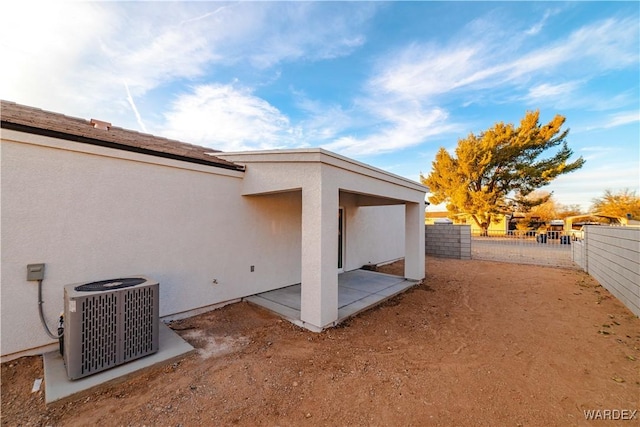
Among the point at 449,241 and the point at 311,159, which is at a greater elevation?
the point at 311,159

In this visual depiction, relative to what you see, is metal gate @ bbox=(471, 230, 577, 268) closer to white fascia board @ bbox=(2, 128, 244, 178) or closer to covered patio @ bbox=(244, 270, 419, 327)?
covered patio @ bbox=(244, 270, 419, 327)

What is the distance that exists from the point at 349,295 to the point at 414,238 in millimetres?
2846

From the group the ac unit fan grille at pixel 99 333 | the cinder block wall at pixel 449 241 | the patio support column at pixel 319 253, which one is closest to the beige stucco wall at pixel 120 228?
the ac unit fan grille at pixel 99 333

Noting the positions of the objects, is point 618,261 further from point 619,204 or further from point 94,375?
point 619,204

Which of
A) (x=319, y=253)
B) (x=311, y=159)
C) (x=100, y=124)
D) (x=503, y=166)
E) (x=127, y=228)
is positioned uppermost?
(x=503, y=166)

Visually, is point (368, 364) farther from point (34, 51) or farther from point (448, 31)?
point (448, 31)

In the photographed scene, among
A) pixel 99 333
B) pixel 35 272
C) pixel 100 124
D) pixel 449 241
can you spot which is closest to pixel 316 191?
pixel 99 333

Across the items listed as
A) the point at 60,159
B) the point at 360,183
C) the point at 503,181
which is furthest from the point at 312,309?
the point at 503,181

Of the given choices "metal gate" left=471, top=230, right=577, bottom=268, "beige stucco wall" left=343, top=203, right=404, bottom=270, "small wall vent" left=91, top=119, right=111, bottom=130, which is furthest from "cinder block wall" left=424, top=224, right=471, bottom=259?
"small wall vent" left=91, top=119, right=111, bottom=130

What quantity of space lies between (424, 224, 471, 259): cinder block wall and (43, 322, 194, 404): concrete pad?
40.0ft

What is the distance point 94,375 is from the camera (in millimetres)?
2832

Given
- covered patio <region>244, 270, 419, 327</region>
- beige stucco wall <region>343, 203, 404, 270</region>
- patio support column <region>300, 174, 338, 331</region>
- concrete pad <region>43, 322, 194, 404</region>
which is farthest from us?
beige stucco wall <region>343, 203, 404, 270</region>

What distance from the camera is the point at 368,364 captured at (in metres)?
3.34

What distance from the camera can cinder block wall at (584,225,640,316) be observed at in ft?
16.9
